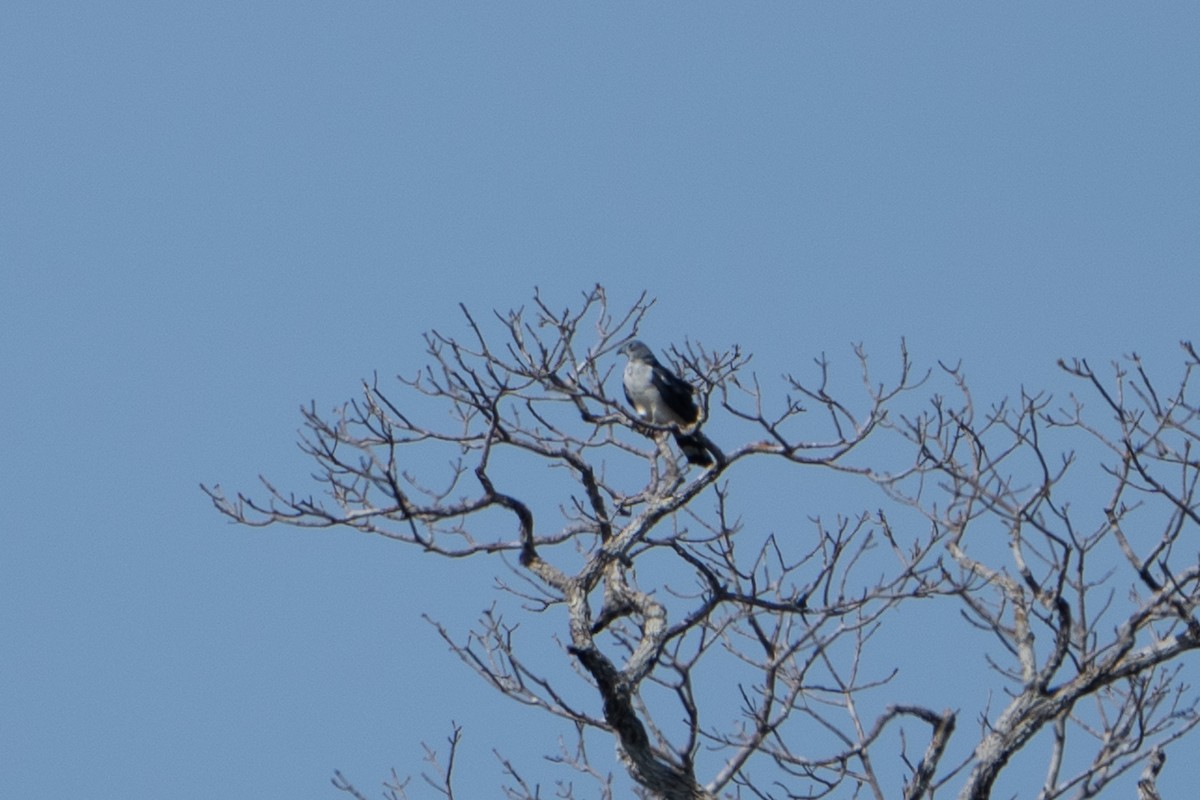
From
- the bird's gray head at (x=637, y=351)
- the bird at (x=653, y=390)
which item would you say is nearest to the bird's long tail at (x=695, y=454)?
the bird at (x=653, y=390)

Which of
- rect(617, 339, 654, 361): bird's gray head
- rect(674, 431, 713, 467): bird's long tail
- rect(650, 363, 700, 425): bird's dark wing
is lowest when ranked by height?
rect(674, 431, 713, 467): bird's long tail

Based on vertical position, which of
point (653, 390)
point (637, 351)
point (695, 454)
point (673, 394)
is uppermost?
point (637, 351)

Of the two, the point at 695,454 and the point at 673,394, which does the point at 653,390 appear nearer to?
the point at 673,394

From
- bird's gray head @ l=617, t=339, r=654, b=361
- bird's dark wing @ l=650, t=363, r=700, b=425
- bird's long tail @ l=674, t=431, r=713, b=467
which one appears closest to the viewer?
bird's long tail @ l=674, t=431, r=713, b=467

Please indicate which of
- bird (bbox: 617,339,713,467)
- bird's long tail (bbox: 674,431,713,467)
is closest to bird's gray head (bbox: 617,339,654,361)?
bird (bbox: 617,339,713,467)

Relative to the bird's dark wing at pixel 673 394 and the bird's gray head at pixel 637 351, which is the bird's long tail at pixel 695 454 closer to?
the bird's dark wing at pixel 673 394

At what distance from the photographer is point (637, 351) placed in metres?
11.5

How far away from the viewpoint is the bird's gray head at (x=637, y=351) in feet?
37.2

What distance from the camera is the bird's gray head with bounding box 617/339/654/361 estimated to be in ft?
37.2

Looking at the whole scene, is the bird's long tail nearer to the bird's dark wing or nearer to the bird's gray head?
the bird's dark wing

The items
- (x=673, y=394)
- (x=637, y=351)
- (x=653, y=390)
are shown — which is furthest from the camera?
(x=637, y=351)

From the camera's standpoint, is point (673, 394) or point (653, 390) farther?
point (653, 390)

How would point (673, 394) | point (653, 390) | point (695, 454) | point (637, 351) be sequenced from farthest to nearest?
point (637, 351) → point (653, 390) → point (673, 394) → point (695, 454)

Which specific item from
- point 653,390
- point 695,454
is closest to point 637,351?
point 653,390
